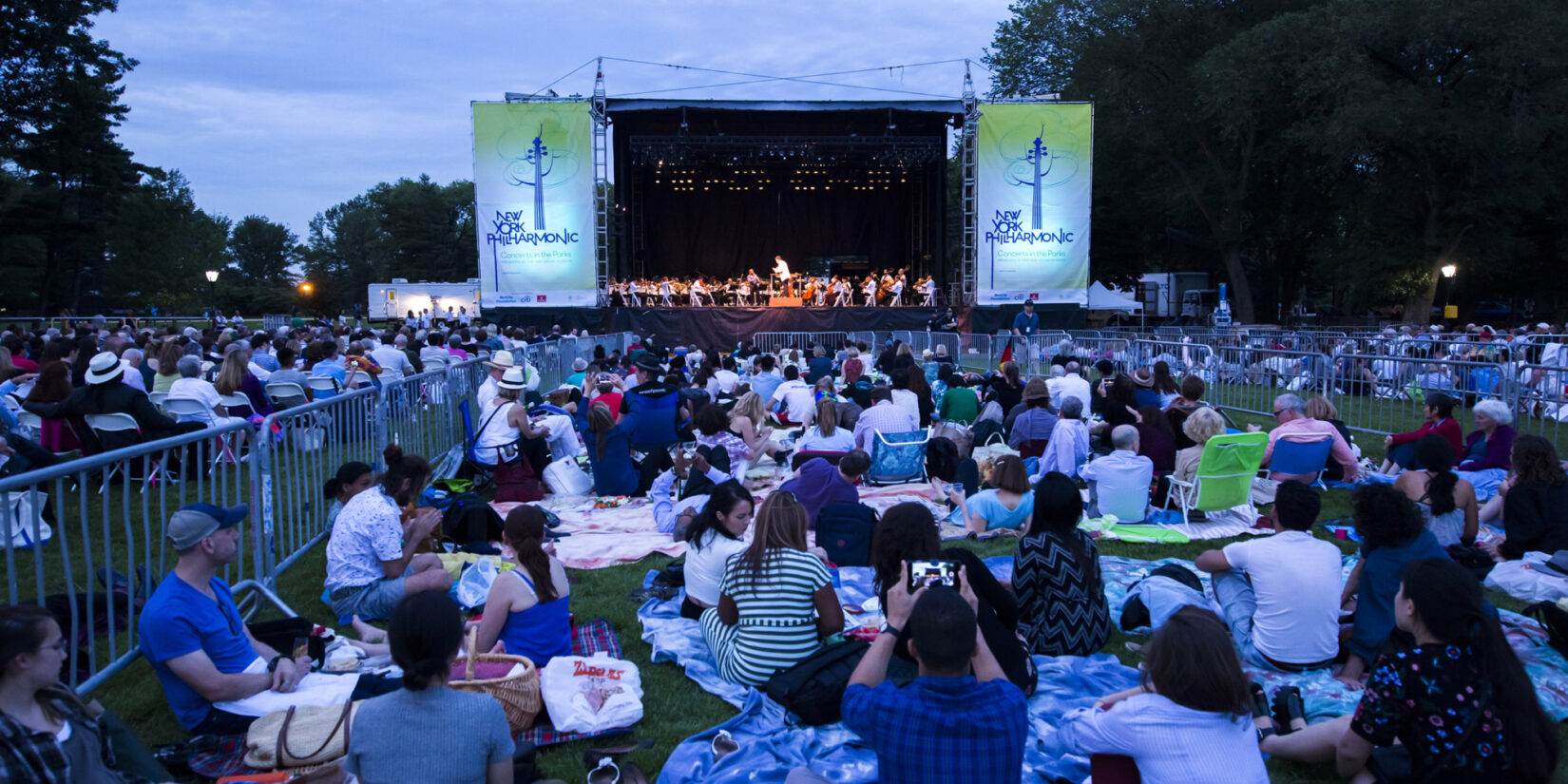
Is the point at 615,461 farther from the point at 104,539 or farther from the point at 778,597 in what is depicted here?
the point at 778,597

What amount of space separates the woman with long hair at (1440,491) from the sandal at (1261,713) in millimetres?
2028

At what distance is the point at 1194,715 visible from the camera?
2574 mm

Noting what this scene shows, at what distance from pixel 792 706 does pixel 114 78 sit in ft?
131

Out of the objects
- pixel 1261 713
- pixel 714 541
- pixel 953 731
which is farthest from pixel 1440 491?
pixel 953 731

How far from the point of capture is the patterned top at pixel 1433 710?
106 inches

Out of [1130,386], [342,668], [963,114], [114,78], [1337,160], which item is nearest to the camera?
[342,668]

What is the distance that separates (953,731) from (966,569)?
3.88 ft

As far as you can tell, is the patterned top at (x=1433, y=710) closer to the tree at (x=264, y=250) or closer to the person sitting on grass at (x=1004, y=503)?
the person sitting on grass at (x=1004, y=503)

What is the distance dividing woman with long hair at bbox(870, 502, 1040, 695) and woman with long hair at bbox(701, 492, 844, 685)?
28 centimetres

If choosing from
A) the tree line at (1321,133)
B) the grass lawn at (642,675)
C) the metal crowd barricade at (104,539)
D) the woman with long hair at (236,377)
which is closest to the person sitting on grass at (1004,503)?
the grass lawn at (642,675)

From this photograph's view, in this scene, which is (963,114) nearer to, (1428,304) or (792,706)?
(1428,304)

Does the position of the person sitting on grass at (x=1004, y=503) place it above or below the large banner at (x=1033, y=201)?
below

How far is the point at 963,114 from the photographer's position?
2264cm

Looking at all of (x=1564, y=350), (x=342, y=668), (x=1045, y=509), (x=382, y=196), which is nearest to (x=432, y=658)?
(x=342, y=668)
